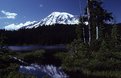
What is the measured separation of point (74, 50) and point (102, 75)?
35.8ft

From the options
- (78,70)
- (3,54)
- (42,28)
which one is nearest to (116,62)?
(78,70)

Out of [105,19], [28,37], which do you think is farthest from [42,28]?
[105,19]

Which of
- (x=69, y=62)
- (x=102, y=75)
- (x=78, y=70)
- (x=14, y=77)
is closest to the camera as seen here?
(x=14, y=77)

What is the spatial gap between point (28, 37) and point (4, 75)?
13130 centimetres

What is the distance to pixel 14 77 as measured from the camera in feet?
48.0

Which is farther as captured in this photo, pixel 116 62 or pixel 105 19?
pixel 105 19

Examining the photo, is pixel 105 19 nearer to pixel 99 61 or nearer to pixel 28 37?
pixel 99 61

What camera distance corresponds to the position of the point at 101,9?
53531mm

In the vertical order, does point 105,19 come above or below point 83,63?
above

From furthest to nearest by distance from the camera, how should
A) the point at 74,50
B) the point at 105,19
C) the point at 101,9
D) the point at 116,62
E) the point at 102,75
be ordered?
1. the point at 105,19
2. the point at 101,9
3. the point at 74,50
4. the point at 116,62
5. the point at 102,75

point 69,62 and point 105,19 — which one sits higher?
point 105,19

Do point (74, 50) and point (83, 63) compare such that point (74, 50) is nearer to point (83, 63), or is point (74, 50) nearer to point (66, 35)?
point (83, 63)

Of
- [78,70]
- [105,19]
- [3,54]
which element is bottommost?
[78,70]

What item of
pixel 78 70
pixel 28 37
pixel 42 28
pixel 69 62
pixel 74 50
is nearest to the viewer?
pixel 78 70
